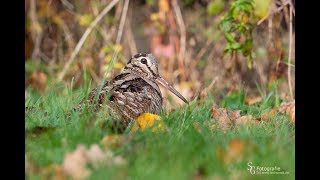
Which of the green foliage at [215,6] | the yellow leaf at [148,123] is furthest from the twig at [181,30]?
the yellow leaf at [148,123]

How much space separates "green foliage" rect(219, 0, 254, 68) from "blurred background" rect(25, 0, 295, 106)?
621mm

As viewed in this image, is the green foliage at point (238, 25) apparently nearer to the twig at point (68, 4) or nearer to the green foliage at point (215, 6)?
the green foliage at point (215, 6)

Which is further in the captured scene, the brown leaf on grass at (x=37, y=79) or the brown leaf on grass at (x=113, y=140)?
the brown leaf on grass at (x=37, y=79)

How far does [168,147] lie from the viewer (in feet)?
12.1

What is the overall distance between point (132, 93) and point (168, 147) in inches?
36.6

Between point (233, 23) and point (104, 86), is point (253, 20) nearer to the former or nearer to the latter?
point (233, 23)

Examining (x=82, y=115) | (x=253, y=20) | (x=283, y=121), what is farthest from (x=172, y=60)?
(x=82, y=115)

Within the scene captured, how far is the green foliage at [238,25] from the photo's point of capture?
6.49 metres

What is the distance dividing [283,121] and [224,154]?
136 centimetres

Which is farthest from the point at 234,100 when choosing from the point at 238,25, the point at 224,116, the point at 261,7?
the point at 224,116

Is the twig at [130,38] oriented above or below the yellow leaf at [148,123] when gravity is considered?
above

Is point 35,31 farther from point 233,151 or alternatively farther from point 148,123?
point 233,151

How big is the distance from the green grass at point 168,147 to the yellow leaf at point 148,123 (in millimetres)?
74
